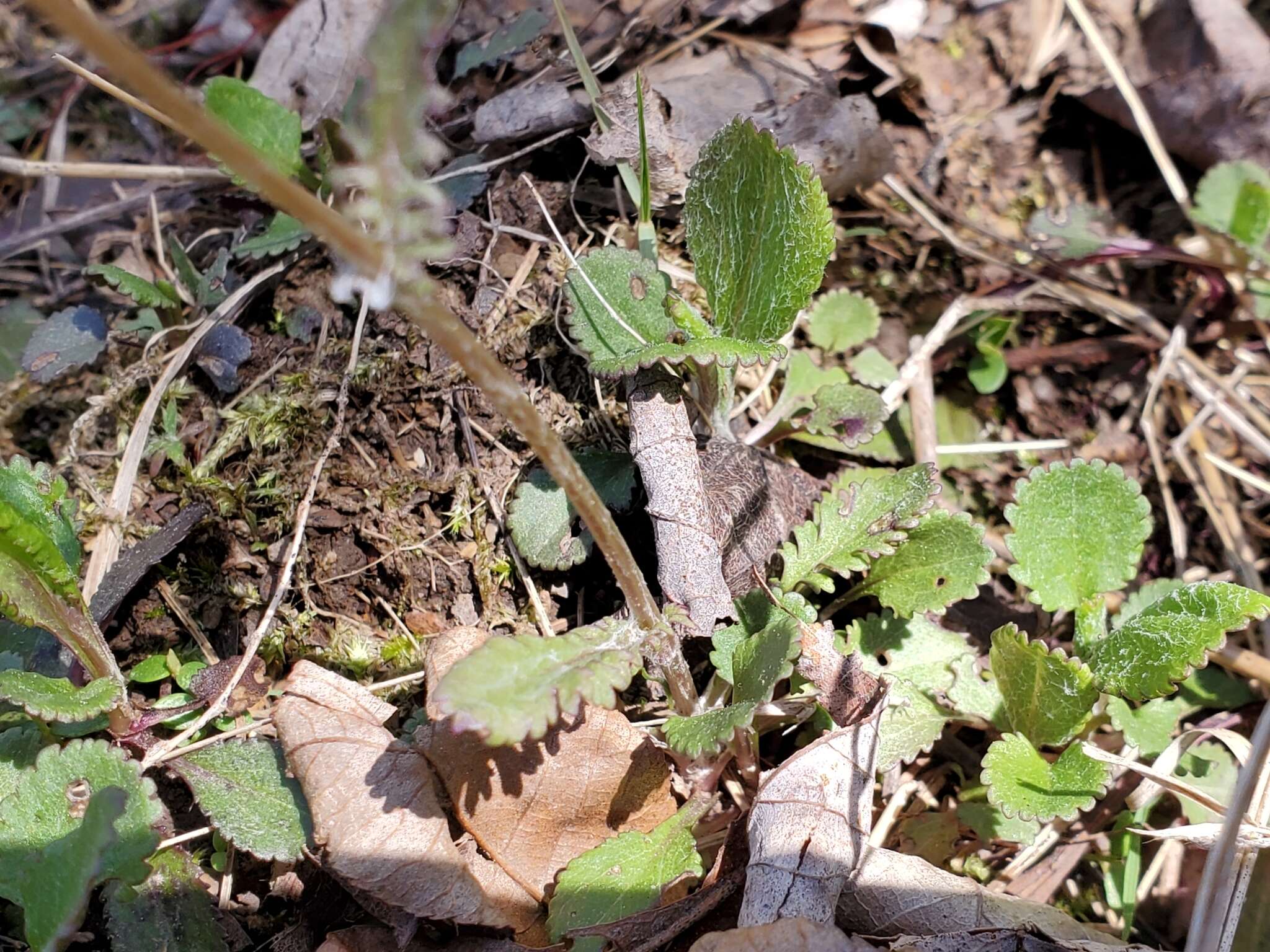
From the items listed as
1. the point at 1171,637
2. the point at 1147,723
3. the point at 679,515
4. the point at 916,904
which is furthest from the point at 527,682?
the point at 1147,723

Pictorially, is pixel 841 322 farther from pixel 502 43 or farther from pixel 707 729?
pixel 707 729

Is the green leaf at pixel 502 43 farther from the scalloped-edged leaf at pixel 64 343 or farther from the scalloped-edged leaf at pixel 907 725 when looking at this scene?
the scalloped-edged leaf at pixel 907 725

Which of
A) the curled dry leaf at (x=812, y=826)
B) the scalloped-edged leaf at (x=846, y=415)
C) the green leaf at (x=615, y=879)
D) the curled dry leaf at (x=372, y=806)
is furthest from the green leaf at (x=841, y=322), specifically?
the curled dry leaf at (x=372, y=806)

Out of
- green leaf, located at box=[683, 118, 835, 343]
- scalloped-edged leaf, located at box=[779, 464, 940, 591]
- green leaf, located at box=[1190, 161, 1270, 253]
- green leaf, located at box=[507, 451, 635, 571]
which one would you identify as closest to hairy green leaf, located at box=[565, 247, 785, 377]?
green leaf, located at box=[683, 118, 835, 343]

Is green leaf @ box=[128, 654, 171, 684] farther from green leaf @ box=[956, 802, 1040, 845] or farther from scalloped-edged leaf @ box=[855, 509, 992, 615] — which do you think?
green leaf @ box=[956, 802, 1040, 845]

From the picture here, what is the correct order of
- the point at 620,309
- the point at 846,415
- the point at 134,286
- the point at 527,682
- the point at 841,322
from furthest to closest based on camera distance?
the point at 841,322 → the point at 134,286 → the point at 846,415 → the point at 620,309 → the point at 527,682
